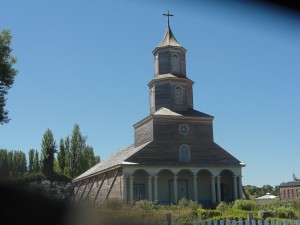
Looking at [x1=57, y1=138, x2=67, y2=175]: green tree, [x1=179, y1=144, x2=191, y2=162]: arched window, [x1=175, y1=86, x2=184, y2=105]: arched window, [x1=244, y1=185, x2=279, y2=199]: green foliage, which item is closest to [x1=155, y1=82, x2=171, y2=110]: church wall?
[x1=175, y1=86, x2=184, y2=105]: arched window

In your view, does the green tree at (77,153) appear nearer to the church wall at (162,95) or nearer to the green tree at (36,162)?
the green tree at (36,162)

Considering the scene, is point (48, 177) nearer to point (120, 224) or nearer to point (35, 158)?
point (35, 158)

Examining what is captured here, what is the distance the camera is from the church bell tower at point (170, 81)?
4284 centimetres

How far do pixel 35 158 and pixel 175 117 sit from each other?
148 ft

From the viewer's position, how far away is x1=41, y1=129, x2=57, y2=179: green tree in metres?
71.7

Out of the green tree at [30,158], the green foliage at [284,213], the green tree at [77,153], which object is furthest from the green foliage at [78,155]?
the green foliage at [284,213]

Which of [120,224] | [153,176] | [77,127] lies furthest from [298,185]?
[120,224]

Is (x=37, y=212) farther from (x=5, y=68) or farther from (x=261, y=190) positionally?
(x=261, y=190)

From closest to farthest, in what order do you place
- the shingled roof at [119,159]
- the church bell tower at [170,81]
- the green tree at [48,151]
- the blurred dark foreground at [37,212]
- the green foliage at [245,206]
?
the blurred dark foreground at [37,212] → the green foliage at [245,206] → the shingled roof at [119,159] → the church bell tower at [170,81] → the green tree at [48,151]

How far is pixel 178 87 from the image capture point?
43281 mm

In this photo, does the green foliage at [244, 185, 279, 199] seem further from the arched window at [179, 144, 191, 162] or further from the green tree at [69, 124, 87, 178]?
the arched window at [179, 144, 191, 162]

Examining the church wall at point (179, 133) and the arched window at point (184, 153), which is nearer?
the church wall at point (179, 133)

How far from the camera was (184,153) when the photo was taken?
4041 cm

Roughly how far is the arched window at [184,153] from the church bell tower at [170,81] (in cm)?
417
